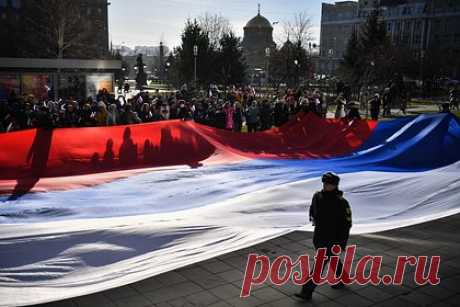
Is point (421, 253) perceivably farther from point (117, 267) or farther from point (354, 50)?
point (354, 50)

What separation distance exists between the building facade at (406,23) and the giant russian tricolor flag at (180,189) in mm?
62998

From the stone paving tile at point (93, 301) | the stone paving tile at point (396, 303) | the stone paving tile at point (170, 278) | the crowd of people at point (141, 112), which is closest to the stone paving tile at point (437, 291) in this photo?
the stone paving tile at point (396, 303)

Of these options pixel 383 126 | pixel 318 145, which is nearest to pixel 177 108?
pixel 318 145

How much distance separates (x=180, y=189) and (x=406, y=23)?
10333 cm

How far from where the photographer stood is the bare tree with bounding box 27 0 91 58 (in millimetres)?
54031

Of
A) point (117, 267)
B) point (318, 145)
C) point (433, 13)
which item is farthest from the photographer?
point (433, 13)

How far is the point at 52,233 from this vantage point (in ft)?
21.5

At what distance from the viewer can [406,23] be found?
101438mm

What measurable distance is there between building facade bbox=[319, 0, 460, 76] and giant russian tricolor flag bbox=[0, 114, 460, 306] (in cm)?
6300

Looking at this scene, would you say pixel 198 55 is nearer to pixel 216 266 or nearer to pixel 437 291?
pixel 216 266

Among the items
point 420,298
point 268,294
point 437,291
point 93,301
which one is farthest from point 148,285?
point 437,291

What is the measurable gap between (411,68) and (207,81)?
2791 cm

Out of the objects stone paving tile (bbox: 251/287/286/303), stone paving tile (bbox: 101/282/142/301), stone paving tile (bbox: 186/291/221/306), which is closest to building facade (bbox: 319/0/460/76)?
stone paving tile (bbox: 251/287/286/303)

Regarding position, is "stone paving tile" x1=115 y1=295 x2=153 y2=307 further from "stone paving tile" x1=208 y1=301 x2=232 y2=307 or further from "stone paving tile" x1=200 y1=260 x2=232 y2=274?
"stone paving tile" x1=200 y1=260 x2=232 y2=274
